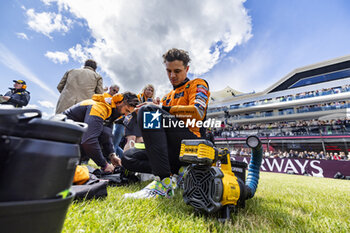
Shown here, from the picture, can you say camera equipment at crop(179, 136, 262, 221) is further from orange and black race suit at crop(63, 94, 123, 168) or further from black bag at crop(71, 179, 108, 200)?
orange and black race suit at crop(63, 94, 123, 168)

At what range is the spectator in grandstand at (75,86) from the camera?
396 centimetres

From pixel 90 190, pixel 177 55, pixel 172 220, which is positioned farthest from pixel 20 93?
pixel 172 220

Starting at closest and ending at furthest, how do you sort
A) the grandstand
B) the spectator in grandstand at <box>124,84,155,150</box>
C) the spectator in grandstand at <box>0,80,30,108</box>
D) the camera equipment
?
1. the camera equipment
2. the spectator in grandstand at <box>124,84,155,150</box>
3. the spectator in grandstand at <box>0,80,30,108</box>
4. the grandstand

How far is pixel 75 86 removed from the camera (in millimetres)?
4020

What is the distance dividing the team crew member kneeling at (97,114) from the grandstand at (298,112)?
69.2 feet

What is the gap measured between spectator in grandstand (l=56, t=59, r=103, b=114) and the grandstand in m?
21.0

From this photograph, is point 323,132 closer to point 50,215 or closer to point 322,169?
point 322,169

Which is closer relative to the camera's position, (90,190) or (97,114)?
(90,190)

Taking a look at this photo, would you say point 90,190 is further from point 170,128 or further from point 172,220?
point 170,128

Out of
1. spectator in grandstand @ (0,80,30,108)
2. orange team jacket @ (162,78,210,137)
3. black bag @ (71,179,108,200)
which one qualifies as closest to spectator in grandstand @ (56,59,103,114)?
spectator in grandstand @ (0,80,30,108)

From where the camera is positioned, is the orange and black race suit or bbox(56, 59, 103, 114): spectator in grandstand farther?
bbox(56, 59, 103, 114): spectator in grandstand

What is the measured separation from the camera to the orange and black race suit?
2.45 meters

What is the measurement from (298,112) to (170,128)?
37706 millimetres

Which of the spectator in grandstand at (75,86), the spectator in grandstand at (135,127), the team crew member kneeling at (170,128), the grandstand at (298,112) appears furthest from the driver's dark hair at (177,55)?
the grandstand at (298,112)
